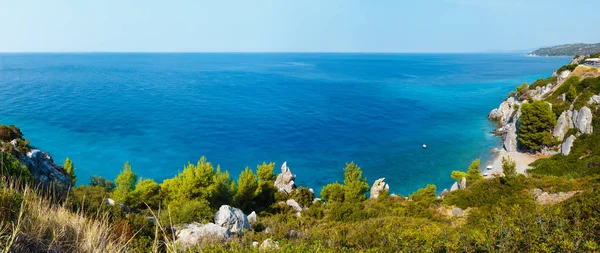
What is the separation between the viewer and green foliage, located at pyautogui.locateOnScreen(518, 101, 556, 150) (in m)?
39.3

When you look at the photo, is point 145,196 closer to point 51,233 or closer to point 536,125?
point 51,233

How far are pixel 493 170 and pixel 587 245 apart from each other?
3570 centimetres

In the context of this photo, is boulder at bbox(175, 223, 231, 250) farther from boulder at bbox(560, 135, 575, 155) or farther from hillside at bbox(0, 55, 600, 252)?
boulder at bbox(560, 135, 575, 155)

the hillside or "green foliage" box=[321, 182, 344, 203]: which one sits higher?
the hillside

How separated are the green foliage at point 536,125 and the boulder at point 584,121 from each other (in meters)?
2.94

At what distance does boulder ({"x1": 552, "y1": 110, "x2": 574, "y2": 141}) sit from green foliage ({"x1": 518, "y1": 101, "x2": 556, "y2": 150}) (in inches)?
22.1

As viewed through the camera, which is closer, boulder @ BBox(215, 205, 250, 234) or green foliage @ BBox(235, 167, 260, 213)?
boulder @ BBox(215, 205, 250, 234)

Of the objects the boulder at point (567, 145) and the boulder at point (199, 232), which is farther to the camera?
the boulder at point (567, 145)

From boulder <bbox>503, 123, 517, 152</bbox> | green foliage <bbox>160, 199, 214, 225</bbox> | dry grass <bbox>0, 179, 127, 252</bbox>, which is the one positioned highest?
dry grass <bbox>0, 179, 127, 252</bbox>

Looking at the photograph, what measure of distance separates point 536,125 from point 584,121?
458 cm

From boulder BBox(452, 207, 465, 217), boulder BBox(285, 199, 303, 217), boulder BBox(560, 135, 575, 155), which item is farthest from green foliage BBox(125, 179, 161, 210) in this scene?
boulder BBox(560, 135, 575, 155)

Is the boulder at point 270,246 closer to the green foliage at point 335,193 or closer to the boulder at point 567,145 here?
the green foliage at point 335,193

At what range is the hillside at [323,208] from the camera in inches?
209

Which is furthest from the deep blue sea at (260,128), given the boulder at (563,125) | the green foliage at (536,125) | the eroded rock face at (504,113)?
the boulder at (563,125)
